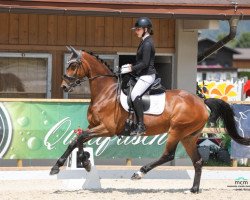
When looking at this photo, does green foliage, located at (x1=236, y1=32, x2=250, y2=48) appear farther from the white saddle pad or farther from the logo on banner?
the white saddle pad

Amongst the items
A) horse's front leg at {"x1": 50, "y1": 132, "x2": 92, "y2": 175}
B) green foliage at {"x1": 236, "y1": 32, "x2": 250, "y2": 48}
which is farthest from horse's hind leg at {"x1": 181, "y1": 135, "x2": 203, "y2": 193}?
green foliage at {"x1": 236, "y1": 32, "x2": 250, "y2": 48}

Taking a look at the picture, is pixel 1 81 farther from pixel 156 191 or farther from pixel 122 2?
pixel 156 191

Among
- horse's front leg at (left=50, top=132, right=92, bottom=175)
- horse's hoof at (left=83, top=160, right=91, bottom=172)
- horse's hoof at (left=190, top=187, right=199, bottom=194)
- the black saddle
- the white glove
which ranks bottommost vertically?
horse's hoof at (left=190, top=187, right=199, bottom=194)

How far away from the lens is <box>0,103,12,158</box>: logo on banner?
49.3 feet

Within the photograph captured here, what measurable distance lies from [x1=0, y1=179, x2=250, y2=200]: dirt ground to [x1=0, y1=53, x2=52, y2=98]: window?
3275 mm

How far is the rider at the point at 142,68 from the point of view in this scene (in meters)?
12.4

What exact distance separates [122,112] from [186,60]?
5467 millimetres

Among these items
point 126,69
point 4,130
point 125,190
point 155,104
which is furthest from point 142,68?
point 4,130

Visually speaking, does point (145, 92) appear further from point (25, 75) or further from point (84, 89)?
point (25, 75)

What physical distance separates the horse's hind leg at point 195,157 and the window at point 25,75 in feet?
17.0

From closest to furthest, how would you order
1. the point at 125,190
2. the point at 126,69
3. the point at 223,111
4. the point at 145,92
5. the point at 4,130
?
the point at 126,69
the point at 145,92
the point at 125,190
the point at 223,111
the point at 4,130

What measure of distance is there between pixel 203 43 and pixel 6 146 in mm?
85726

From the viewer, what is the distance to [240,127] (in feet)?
53.9

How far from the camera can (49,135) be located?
15367 millimetres
